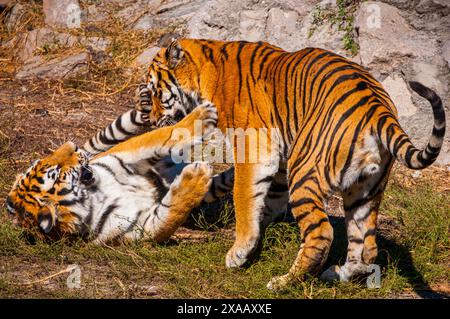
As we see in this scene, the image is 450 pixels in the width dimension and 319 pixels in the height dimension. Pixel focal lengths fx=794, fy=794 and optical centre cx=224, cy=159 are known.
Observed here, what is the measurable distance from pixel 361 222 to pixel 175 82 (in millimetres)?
1626

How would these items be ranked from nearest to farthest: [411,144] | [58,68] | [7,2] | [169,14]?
[411,144] < [58,68] < [169,14] < [7,2]

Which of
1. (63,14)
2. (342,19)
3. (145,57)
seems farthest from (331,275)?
(63,14)

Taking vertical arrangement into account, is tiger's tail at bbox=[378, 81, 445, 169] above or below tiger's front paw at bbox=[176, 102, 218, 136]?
above

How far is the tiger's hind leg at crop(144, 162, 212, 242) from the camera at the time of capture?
4777 mm

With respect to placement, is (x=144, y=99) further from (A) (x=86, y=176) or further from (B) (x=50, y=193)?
(B) (x=50, y=193)

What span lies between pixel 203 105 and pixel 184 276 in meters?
1.09

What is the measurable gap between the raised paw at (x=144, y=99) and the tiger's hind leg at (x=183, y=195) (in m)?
0.85

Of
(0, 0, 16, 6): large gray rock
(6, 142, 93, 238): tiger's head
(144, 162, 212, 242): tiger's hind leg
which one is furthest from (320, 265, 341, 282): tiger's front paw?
(0, 0, 16, 6): large gray rock

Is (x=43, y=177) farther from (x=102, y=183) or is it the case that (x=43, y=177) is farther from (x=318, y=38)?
(x=318, y=38)

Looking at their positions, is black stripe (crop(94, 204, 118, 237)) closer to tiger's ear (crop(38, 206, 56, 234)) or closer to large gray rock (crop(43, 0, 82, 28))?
tiger's ear (crop(38, 206, 56, 234))

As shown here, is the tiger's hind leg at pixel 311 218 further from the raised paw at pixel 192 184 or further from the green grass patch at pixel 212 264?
the raised paw at pixel 192 184

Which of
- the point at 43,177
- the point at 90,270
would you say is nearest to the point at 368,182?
the point at 90,270

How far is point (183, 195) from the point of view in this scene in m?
4.78

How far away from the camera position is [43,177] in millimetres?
4898
